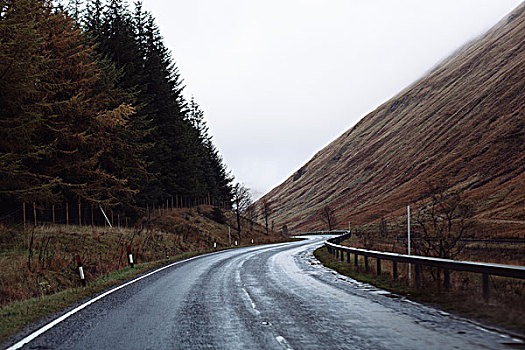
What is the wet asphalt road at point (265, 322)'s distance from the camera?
21.4 feet

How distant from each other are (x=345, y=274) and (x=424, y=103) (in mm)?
176800

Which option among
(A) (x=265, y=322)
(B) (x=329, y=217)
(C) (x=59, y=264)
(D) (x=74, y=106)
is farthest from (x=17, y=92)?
(B) (x=329, y=217)

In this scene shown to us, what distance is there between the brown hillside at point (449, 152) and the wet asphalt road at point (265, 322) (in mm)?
60651

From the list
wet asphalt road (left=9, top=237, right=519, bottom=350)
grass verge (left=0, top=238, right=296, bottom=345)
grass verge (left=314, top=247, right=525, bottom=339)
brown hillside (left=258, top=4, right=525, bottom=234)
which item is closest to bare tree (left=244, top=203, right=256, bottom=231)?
brown hillside (left=258, top=4, right=525, bottom=234)

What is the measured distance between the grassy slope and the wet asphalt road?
118 cm

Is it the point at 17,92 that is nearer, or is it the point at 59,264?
the point at 59,264

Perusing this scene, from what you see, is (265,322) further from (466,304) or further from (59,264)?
(59,264)

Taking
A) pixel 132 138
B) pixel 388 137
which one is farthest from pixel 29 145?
pixel 388 137

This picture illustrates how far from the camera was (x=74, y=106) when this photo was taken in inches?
904

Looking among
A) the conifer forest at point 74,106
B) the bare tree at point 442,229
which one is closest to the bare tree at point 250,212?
the conifer forest at point 74,106

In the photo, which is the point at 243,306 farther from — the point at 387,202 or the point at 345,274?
the point at 387,202

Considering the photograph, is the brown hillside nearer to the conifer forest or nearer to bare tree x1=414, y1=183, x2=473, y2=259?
bare tree x1=414, y1=183, x2=473, y2=259

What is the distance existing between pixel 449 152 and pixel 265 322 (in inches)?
5241

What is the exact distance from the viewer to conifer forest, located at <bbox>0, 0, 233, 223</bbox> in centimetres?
1781
